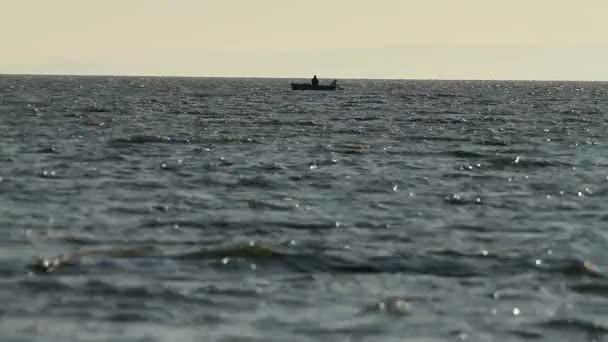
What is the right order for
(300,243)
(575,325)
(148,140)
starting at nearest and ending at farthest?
(575,325), (300,243), (148,140)

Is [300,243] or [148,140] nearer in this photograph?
[300,243]

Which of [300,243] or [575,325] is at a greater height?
[575,325]

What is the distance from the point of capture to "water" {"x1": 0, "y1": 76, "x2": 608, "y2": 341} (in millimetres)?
15039

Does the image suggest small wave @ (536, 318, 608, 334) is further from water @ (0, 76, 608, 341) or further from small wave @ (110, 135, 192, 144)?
small wave @ (110, 135, 192, 144)

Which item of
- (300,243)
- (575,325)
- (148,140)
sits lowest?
(148,140)

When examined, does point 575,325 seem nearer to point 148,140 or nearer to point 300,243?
point 300,243

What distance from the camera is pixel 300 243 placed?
21062 millimetres

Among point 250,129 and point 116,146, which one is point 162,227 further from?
point 250,129

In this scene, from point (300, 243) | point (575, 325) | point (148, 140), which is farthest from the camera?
point (148, 140)

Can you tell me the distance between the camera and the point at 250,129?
57.5 m

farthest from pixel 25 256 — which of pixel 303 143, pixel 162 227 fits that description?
pixel 303 143

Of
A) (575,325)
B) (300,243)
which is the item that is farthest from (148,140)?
(575,325)

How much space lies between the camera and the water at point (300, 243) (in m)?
15.0

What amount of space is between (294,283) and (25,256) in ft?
15.5
